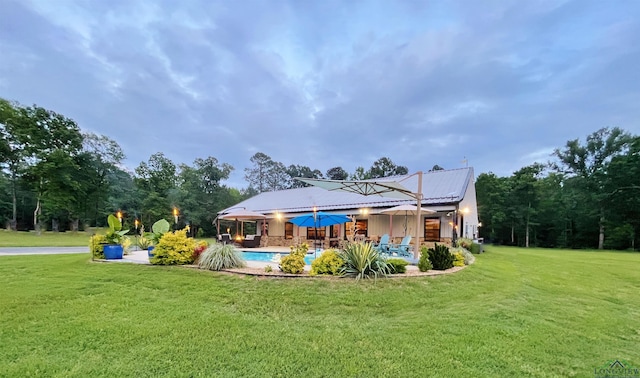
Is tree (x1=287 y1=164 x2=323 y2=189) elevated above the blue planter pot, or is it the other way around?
tree (x1=287 y1=164 x2=323 y2=189)

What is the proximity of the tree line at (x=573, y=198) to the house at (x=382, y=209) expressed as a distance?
18810mm

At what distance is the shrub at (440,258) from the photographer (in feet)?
27.0

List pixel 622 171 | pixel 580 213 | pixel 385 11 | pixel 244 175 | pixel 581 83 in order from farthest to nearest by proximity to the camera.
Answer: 1. pixel 244 175
2. pixel 580 213
3. pixel 622 171
4. pixel 581 83
5. pixel 385 11

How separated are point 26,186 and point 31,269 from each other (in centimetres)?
3799

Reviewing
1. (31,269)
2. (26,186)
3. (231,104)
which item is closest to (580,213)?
(231,104)

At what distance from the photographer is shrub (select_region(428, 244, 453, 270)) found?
8.24 m

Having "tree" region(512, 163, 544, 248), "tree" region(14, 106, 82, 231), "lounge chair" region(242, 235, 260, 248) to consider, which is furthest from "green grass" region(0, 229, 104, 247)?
"tree" region(512, 163, 544, 248)

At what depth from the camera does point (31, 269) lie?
8383 millimetres

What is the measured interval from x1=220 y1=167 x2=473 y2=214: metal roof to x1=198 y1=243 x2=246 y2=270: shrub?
8.35 m

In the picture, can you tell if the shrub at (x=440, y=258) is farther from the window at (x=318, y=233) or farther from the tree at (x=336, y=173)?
the tree at (x=336, y=173)

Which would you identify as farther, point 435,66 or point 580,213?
point 580,213

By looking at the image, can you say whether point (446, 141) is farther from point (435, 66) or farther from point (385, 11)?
point (385, 11)

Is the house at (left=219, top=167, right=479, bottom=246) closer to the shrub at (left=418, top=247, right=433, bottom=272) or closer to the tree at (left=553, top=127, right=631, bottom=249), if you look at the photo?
the shrub at (left=418, top=247, right=433, bottom=272)

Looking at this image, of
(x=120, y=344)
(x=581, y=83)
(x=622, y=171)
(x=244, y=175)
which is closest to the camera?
(x=120, y=344)
